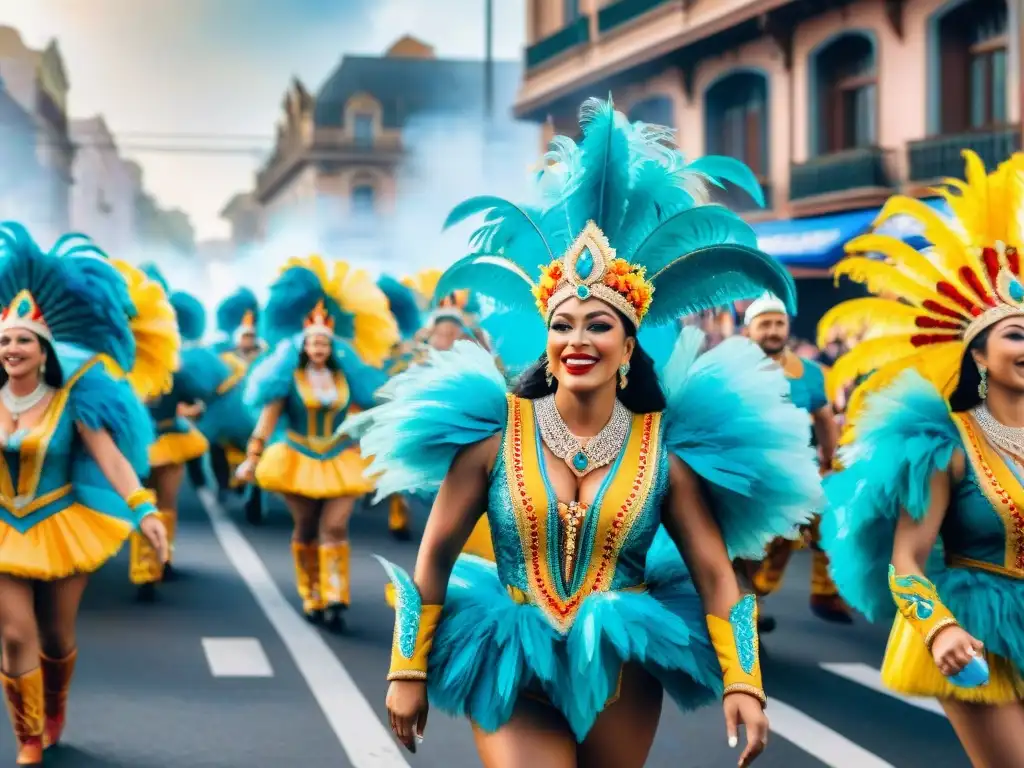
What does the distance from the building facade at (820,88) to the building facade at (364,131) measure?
45140mm

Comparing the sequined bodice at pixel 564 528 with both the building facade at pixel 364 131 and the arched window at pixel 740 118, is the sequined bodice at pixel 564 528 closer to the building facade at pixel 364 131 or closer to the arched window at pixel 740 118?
the arched window at pixel 740 118

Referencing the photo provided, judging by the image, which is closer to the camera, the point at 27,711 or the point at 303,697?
the point at 27,711

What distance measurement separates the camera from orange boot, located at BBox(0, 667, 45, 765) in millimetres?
7246

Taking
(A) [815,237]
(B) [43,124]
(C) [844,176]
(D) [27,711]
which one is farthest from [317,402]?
(B) [43,124]

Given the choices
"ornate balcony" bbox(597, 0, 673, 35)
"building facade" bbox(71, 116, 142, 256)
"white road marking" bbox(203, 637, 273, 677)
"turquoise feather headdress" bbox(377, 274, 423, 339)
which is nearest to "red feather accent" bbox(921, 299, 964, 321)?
"white road marking" bbox(203, 637, 273, 677)

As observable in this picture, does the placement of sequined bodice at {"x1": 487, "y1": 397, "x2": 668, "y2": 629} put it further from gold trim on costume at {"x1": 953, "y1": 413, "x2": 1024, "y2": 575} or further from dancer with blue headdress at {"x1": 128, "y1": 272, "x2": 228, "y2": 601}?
dancer with blue headdress at {"x1": 128, "y1": 272, "x2": 228, "y2": 601}

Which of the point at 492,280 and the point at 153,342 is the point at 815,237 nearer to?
the point at 153,342

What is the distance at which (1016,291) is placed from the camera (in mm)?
5875

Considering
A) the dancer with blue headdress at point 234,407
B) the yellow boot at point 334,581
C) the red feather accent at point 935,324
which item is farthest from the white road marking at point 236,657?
the dancer with blue headdress at point 234,407

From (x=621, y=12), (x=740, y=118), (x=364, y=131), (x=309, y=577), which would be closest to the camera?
(x=309, y=577)

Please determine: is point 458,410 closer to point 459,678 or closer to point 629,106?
point 459,678

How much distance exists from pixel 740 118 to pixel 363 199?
52.9 meters

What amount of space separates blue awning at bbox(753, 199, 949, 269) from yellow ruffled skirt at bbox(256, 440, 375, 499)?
12536 millimetres

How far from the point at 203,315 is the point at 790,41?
14.1 m
